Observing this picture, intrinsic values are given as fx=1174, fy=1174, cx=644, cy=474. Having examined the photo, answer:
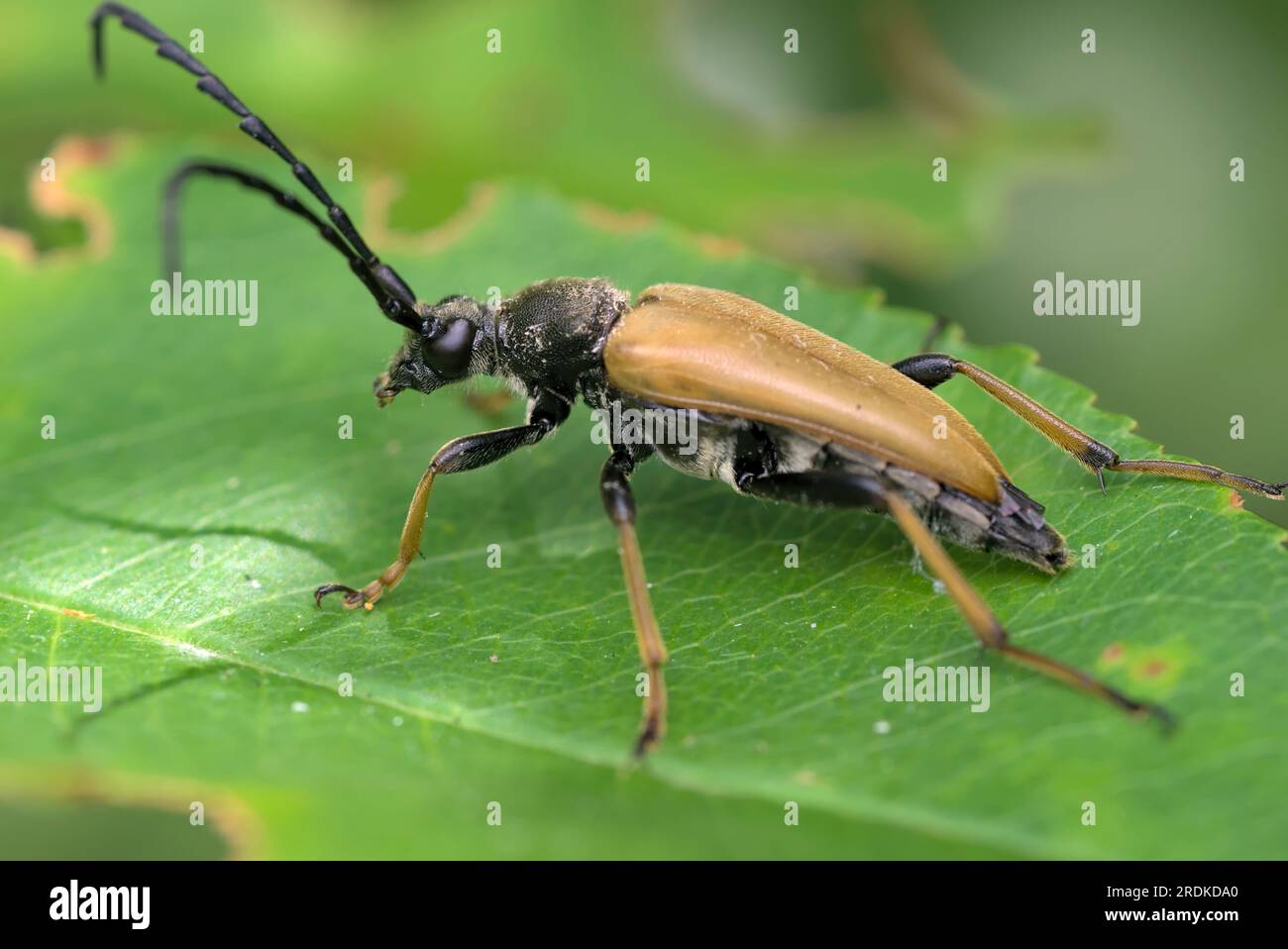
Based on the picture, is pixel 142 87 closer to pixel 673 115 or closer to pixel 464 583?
pixel 673 115

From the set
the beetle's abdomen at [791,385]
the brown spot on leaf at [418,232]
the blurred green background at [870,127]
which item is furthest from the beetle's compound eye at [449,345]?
the blurred green background at [870,127]

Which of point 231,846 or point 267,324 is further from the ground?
point 267,324

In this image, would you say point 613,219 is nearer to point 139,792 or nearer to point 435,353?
point 435,353

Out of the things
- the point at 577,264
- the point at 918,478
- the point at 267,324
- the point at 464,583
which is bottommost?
the point at 464,583

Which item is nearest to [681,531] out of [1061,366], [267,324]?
[267,324]

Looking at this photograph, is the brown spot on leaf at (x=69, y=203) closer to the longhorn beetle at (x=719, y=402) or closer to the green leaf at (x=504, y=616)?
the green leaf at (x=504, y=616)

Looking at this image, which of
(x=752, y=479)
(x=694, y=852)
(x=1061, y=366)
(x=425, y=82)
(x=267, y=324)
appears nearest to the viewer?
(x=694, y=852)

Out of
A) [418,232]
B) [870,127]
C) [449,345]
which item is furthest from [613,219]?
[870,127]
